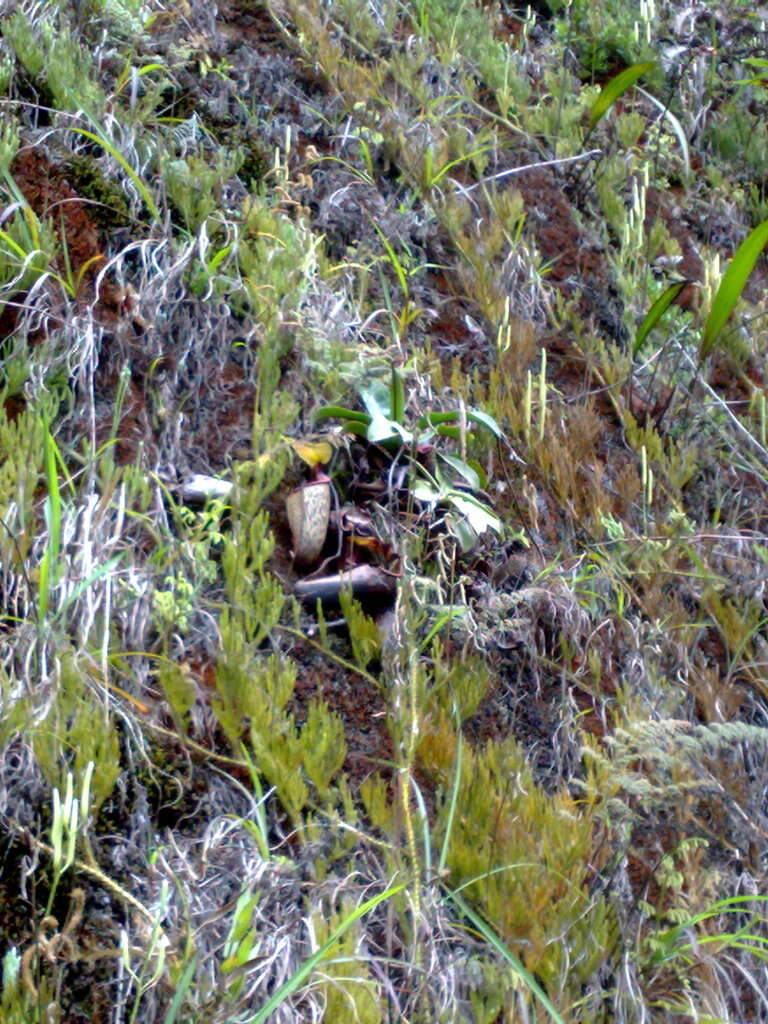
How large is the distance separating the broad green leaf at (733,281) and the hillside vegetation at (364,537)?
0.04ft

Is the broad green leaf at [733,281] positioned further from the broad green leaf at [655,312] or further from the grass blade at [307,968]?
the grass blade at [307,968]

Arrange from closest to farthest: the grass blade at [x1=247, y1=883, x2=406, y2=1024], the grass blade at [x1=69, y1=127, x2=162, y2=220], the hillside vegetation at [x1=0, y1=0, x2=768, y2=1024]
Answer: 1. the grass blade at [x1=247, y1=883, x2=406, y2=1024]
2. the hillside vegetation at [x1=0, y1=0, x2=768, y2=1024]
3. the grass blade at [x1=69, y1=127, x2=162, y2=220]

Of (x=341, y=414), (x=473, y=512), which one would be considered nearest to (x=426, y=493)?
(x=473, y=512)

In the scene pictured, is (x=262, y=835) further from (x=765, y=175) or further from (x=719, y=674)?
(x=765, y=175)

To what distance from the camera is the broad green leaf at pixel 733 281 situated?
3.32m

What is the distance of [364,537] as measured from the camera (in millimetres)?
2928

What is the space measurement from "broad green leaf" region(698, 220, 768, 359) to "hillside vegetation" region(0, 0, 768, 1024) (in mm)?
12

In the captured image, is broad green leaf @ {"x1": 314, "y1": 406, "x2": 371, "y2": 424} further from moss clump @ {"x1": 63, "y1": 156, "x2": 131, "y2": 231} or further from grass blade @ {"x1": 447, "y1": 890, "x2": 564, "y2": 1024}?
grass blade @ {"x1": 447, "y1": 890, "x2": 564, "y2": 1024}

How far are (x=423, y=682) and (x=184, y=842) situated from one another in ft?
2.14

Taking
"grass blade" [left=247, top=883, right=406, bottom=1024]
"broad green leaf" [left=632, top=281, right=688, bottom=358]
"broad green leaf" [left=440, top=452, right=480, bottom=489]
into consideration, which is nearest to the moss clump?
"broad green leaf" [left=440, top=452, right=480, bottom=489]

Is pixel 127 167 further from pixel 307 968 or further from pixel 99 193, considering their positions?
pixel 307 968

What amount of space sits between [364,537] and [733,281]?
1.47 metres

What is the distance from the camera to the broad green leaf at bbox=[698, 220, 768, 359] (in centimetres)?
332

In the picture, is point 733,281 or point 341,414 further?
point 733,281
